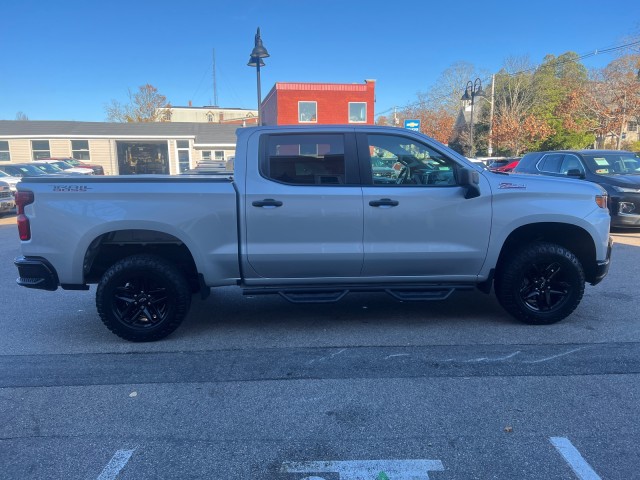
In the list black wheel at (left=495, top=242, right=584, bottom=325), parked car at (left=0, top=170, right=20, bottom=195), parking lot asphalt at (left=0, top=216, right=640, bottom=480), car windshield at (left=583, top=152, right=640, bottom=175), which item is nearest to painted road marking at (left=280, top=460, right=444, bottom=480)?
parking lot asphalt at (left=0, top=216, right=640, bottom=480)

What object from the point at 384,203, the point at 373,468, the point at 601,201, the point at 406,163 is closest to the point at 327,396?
the point at 373,468

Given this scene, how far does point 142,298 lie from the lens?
15.3ft

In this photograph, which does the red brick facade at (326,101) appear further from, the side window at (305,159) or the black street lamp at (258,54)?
the side window at (305,159)

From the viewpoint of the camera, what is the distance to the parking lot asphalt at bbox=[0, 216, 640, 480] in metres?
2.83

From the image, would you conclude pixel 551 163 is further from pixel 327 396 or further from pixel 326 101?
pixel 326 101

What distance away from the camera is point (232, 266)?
4.62 meters

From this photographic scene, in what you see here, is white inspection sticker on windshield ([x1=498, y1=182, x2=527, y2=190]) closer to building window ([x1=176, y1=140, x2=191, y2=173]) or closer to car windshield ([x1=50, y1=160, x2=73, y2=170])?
car windshield ([x1=50, y1=160, x2=73, y2=170])

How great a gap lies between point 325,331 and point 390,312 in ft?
3.06

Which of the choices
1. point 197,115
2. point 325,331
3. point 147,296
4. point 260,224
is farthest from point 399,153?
point 197,115

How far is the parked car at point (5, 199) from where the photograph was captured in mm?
15179

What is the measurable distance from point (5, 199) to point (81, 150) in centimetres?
2057

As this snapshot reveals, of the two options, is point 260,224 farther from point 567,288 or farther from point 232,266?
point 567,288

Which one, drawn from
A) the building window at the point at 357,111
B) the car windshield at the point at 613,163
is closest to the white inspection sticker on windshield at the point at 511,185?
the car windshield at the point at 613,163

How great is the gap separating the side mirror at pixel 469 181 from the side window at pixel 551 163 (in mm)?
A: 7555
